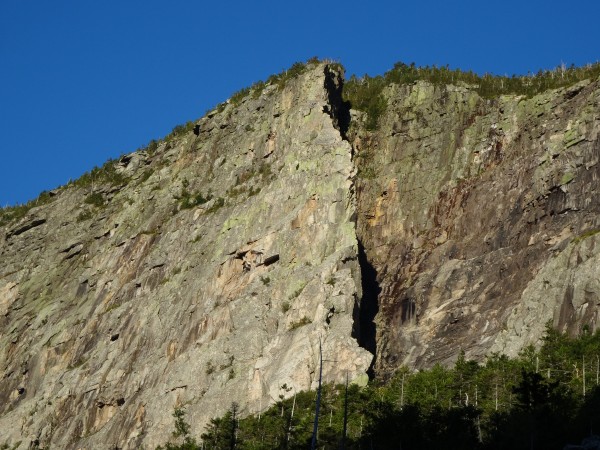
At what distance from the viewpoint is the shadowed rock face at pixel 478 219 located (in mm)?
96250

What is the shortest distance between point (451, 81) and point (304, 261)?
32.6 m

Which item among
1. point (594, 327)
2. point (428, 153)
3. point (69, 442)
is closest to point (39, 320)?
point (69, 442)

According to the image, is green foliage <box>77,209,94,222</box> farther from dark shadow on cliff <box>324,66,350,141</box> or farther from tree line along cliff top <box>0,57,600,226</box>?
dark shadow on cliff <box>324,66,350,141</box>

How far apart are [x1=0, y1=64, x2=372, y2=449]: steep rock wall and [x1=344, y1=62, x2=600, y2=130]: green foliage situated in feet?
13.3

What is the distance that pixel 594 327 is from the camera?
89938mm

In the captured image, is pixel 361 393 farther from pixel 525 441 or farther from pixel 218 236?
pixel 218 236

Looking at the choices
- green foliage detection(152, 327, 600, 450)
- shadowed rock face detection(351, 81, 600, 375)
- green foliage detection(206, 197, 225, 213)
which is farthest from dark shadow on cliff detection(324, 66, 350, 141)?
green foliage detection(152, 327, 600, 450)

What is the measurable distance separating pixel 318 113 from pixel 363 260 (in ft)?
50.2

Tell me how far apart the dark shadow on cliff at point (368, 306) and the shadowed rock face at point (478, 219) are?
632 mm

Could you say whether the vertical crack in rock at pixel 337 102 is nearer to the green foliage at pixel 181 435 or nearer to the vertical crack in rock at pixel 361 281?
the vertical crack in rock at pixel 361 281

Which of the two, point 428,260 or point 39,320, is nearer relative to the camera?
point 428,260

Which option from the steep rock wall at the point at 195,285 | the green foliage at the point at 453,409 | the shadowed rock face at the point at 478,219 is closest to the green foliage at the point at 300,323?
the steep rock wall at the point at 195,285

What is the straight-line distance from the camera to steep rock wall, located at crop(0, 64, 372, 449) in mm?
96062

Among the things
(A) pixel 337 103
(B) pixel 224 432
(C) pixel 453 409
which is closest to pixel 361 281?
(B) pixel 224 432
